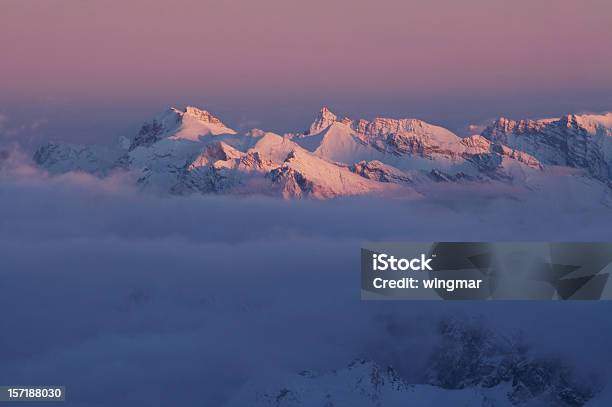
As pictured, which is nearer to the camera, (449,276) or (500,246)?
(449,276)

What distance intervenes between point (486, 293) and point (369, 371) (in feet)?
224

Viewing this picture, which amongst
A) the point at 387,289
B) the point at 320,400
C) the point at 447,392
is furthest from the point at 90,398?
the point at 387,289

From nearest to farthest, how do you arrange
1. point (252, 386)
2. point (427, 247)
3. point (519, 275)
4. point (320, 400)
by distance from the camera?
point (427, 247) < point (519, 275) < point (320, 400) < point (252, 386)

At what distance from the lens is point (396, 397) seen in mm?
187875

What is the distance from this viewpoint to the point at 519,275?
134750 millimetres

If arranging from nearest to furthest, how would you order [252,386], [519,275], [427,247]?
[427,247], [519,275], [252,386]

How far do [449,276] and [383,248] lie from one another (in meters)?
7.35

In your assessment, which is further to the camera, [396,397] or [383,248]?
[396,397]

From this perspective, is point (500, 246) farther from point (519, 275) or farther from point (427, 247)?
point (427, 247)

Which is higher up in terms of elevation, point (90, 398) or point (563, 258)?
point (563, 258)

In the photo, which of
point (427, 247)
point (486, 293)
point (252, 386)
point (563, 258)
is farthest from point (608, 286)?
point (252, 386)

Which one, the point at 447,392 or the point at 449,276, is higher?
the point at 449,276

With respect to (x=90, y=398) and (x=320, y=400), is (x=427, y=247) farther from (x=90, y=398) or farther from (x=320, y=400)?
(x=90, y=398)

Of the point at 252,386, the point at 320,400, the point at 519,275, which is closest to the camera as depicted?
the point at 519,275
